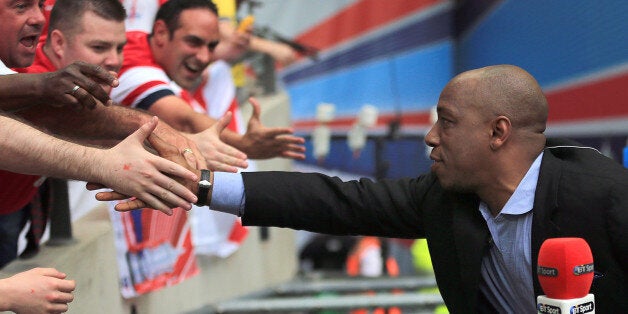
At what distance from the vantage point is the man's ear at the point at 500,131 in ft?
7.88

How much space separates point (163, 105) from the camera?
120 inches

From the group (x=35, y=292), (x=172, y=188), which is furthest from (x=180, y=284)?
(x=35, y=292)

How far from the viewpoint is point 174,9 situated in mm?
3482

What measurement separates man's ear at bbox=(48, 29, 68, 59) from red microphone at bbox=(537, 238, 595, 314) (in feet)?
5.50

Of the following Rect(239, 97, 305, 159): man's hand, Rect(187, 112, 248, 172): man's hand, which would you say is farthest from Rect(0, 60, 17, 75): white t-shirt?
Rect(239, 97, 305, 159): man's hand

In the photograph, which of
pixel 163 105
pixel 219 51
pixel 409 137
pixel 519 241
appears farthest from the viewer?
pixel 409 137

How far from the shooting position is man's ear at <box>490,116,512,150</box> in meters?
2.40

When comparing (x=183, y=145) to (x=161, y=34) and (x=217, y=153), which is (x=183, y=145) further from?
(x=161, y=34)

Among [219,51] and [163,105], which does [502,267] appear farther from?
[219,51]

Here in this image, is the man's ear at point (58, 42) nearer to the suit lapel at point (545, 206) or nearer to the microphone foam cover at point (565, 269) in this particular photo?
the suit lapel at point (545, 206)

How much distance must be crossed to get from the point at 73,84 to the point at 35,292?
0.56 m

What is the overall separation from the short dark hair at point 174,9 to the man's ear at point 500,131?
1466 millimetres

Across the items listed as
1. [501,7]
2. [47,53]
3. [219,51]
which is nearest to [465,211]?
[47,53]

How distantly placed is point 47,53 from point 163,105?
1.38 feet
